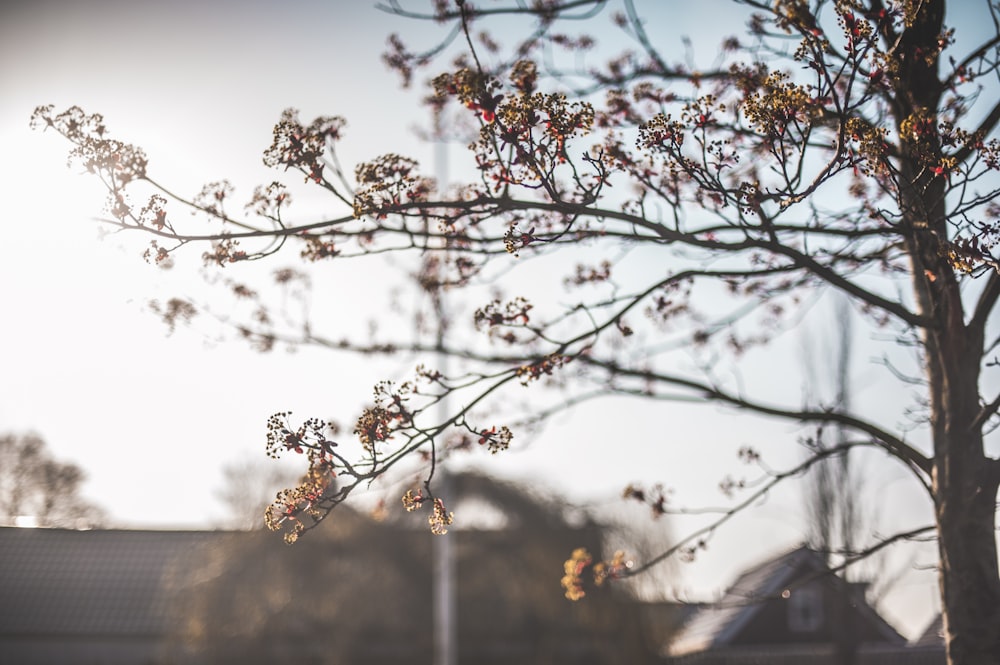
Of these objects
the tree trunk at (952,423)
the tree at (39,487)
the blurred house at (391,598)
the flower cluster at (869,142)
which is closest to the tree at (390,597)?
→ the blurred house at (391,598)

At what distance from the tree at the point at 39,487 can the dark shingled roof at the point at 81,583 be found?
10.5ft

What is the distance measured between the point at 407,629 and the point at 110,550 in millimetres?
13944

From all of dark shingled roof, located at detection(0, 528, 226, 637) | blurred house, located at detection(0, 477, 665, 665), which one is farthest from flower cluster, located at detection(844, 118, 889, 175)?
dark shingled roof, located at detection(0, 528, 226, 637)

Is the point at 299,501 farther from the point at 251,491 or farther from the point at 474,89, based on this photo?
the point at 251,491

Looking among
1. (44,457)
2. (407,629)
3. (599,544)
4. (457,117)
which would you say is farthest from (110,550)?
(457,117)

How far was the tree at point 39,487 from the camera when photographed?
17859 millimetres

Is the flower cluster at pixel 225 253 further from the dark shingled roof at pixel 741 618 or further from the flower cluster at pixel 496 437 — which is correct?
the dark shingled roof at pixel 741 618

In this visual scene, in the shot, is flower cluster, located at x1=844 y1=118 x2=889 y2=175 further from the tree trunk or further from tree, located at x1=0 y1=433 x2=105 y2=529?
tree, located at x1=0 y1=433 x2=105 y2=529

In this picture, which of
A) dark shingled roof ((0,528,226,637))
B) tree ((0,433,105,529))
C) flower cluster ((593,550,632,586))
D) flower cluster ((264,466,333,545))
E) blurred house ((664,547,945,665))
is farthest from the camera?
dark shingled roof ((0,528,226,637))

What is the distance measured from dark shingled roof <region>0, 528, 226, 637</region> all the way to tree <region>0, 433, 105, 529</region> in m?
3.19

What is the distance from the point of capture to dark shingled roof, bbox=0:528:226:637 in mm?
23953

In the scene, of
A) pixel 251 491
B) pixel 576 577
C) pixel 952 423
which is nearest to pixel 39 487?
pixel 251 491

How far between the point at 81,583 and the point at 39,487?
797 centimetres

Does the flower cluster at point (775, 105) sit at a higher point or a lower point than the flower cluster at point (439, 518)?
higher
